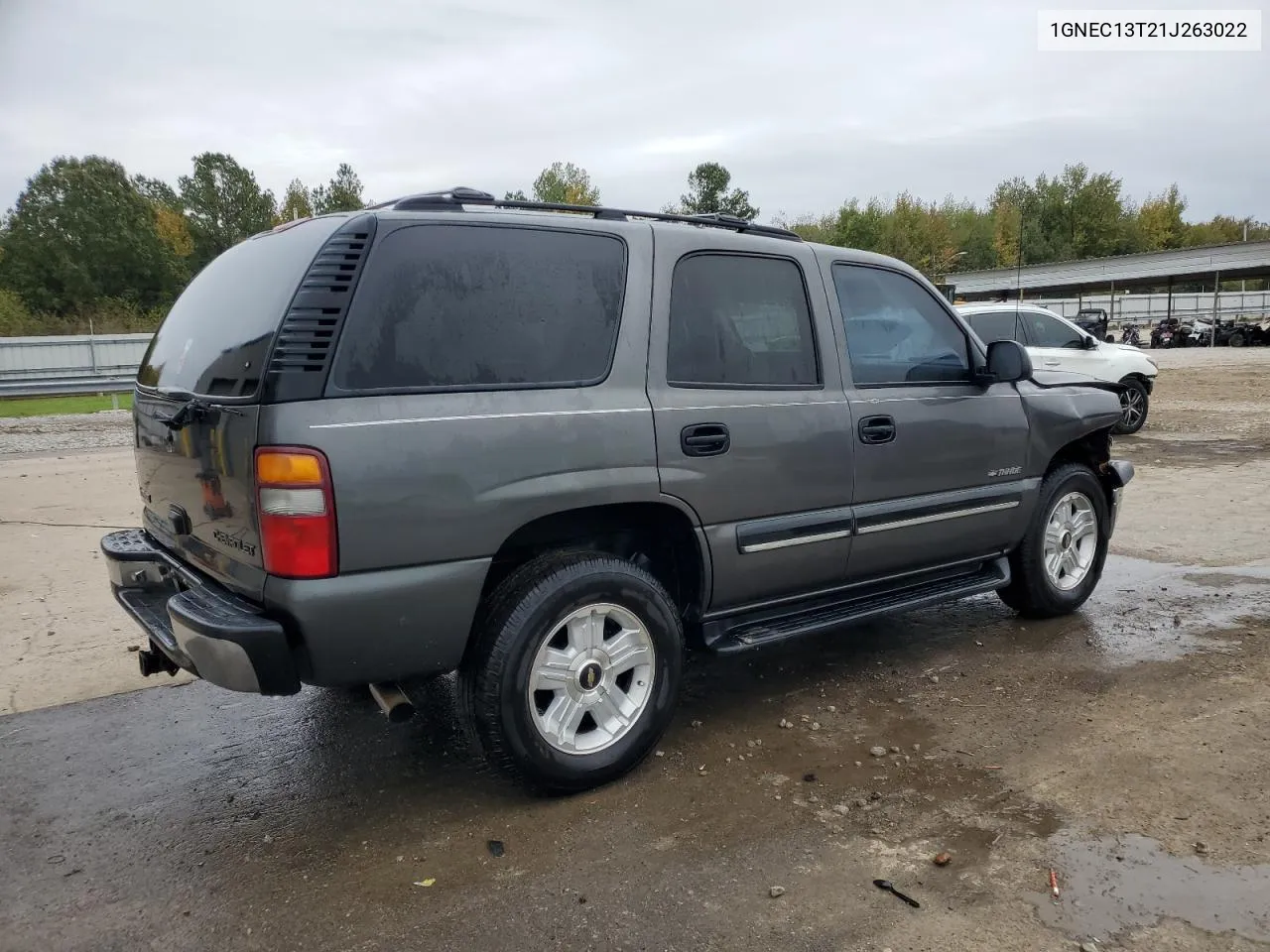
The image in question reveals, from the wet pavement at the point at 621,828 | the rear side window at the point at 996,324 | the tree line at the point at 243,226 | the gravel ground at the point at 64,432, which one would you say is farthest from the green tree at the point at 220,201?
the wet pavement at the point at 621,828

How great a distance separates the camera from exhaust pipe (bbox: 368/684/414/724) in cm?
290

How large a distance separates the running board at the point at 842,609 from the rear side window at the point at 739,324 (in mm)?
954

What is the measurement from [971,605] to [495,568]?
10.9 feet

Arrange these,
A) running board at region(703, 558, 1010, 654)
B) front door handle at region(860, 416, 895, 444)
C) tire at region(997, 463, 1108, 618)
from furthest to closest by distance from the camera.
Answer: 1. tire at region(997, 463, 1108, 618)
2. front door handle at region(860, 416, 895, 444)
3. running board at region(703, 558, 1010, 654)

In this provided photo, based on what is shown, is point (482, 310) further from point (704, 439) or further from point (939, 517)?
point (939, 517)

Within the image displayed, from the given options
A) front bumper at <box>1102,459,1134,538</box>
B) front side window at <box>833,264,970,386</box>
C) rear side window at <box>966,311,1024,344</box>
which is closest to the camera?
front side window at <box>833,264,970,386</box>

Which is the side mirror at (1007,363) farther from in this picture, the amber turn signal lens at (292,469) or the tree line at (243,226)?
the tree line at (243,226)

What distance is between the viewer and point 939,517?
13.8ft

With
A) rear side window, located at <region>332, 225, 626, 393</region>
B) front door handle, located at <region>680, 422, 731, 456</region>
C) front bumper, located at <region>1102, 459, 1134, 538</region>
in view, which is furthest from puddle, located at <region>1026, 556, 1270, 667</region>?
rear side window, located at <region>332, 225, 626, 393</region>

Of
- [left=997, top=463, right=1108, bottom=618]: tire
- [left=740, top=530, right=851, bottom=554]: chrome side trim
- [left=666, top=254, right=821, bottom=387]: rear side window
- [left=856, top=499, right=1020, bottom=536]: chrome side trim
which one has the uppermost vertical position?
[left=666, top=254, right=821, bottom=387]: rear side window

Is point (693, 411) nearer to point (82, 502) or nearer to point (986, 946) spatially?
point (986, 946)

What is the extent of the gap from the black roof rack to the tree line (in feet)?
136

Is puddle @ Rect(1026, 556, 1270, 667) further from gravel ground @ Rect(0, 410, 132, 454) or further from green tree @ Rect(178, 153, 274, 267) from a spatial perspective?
green tree @ Rect(178, 153, 274, 267)

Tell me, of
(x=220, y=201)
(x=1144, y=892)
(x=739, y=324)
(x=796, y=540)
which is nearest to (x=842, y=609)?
(x=796, y=540)
